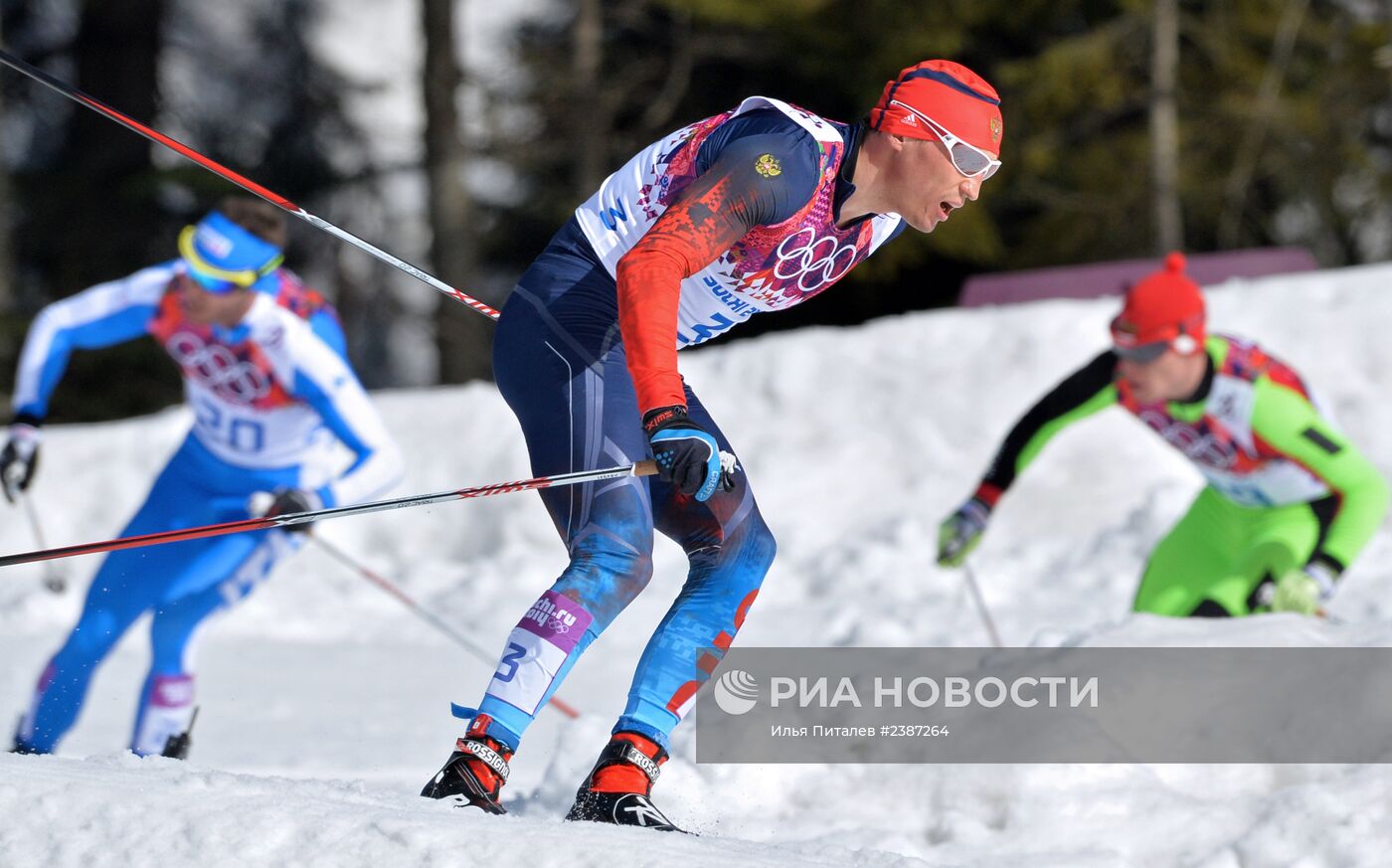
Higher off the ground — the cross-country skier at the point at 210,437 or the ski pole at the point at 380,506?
the cross-country skier at the point at 210,437

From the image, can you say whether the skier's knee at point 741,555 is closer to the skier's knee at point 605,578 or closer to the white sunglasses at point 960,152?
the skier's knee at point 605,578


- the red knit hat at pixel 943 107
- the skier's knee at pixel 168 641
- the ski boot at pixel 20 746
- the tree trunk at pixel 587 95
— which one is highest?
the tree trunk at pixel 587 95

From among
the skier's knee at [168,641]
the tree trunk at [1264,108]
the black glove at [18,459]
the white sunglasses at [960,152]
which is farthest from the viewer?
the tree trunk at [1264,108]

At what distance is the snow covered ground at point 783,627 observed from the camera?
2686 millimetres

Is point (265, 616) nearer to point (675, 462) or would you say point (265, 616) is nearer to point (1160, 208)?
point (675, 462)

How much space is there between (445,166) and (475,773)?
10.4 metres

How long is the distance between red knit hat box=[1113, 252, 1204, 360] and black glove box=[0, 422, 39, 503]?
355 cm

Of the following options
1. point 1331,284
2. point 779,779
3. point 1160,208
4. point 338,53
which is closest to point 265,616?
point 779,779

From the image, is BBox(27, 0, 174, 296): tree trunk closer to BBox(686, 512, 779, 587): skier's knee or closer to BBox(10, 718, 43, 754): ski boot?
BBox(10, 718, 43, 754): ski boot

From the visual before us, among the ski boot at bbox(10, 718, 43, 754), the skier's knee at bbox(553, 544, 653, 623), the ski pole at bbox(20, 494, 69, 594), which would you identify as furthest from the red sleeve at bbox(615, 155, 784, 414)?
the ski pole at bbox(20, 494, 69, 594)

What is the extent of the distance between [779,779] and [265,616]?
475 centimetres

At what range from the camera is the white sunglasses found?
10.3 ft

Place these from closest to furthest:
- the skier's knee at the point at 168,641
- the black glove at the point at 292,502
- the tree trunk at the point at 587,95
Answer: the black glove at the point at 292,502 → the skier's knee at the point at 168,641 → the tree trunk at the point at 587,95

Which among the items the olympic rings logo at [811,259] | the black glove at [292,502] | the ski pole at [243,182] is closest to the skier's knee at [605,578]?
the olympic rings logo at [811,259]
